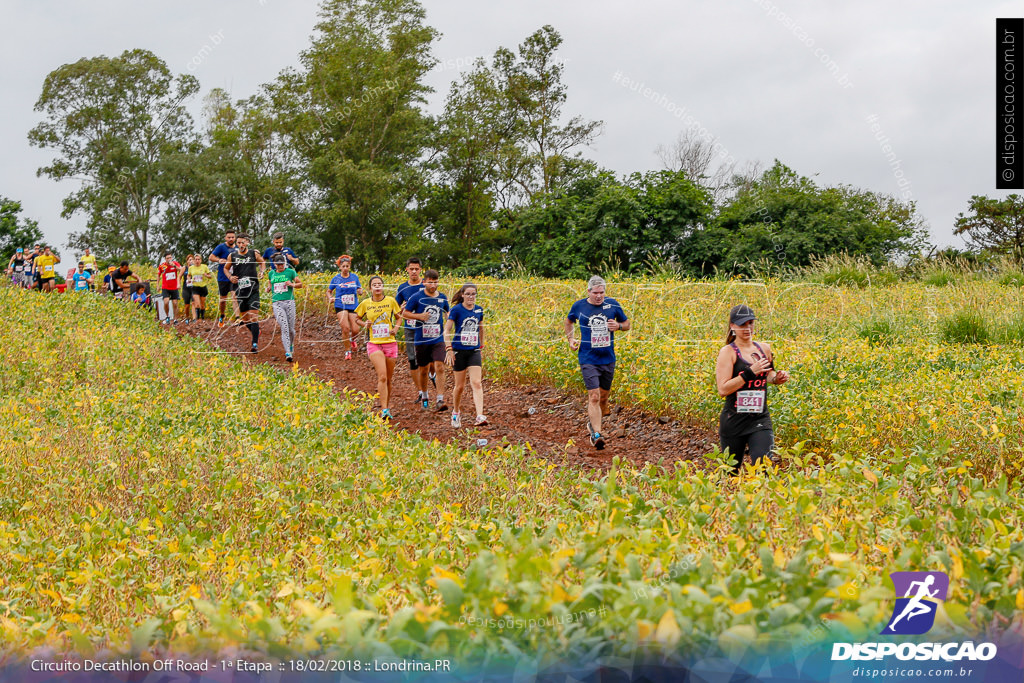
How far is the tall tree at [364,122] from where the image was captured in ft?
131

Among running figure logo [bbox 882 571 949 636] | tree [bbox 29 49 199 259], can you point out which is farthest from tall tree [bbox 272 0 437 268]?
Answer: running figure logo [bbox 882 571 949 636]

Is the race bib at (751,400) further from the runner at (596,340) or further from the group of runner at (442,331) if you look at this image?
the runner at (596,340)

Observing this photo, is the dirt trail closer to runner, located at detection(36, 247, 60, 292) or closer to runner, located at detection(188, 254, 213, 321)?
runner, located at detection(188, 254, 213, 321)

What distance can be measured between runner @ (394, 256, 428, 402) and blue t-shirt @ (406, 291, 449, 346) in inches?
4.2

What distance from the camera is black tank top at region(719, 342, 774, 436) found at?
21.6 feet

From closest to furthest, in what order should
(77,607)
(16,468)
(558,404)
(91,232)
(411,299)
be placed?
(77,607), (16,468), (411,299), (558,404), (91,232)

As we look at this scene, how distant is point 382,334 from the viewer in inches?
428

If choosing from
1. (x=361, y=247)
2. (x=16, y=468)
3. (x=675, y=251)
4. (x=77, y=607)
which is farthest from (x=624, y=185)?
(x=77, y=607)

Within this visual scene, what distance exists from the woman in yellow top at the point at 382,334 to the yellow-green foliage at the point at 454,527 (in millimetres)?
743

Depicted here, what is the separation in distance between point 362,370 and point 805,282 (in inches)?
449

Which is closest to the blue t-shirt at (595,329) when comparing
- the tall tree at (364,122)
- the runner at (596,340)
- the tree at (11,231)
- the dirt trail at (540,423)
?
the runner at (596,340)

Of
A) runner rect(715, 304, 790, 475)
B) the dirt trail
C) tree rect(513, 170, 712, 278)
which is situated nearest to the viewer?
runner rect(715, 304, 790, 475)

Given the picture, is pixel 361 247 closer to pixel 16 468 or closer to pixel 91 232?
pixel 91 232

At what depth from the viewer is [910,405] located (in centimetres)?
787
